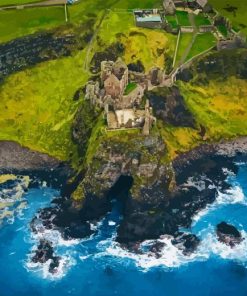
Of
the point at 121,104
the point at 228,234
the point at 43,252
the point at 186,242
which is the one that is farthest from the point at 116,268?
the point at 121,104

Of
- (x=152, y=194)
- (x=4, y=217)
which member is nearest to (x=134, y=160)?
(x=152, y=194)

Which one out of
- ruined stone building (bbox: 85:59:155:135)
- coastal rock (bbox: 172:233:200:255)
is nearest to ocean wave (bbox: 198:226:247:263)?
coastal rock (bbox: 172:233:200:255)

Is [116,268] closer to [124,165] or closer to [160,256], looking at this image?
[160,256]

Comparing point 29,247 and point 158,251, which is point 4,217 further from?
point 158,251

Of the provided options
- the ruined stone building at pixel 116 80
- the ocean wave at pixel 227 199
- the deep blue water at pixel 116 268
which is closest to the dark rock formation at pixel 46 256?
the deep blue water at pixel 116 268

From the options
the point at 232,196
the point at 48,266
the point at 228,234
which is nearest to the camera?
the point at 48,266

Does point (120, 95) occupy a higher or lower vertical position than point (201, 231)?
higher
